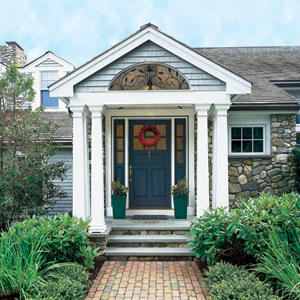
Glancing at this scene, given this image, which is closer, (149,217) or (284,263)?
(284,263)

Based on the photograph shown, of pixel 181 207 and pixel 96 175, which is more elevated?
pixel 96 175

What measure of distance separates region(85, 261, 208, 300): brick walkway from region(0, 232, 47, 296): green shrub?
775mm

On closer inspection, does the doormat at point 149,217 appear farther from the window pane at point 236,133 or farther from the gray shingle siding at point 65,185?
the gray shingle siding at point 65,185

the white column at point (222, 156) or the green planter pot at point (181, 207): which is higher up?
the white column at point (222, 156)

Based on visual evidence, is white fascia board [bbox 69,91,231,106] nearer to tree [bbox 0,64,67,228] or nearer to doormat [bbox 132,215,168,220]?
tree [bbox 0,64,67,228]

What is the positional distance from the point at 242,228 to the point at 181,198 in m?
2.13

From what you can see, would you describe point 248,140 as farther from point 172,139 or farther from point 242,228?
point 242,228

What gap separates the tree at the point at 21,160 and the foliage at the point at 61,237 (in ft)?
→ 5.84

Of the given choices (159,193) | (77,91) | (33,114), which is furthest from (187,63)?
(33,114)

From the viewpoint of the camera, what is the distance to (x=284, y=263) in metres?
3.58

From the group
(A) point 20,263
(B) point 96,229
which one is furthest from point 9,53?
(A) point 20,263

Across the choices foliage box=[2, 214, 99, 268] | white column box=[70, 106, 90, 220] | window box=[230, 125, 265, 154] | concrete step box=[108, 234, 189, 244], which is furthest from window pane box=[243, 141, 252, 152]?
foliage box=[2, 214, 99, 268]

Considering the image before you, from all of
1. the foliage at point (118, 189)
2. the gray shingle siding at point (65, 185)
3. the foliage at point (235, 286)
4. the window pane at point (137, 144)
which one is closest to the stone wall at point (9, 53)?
the gray shingle siding at point (65, 185)

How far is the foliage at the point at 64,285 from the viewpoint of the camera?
10.8ft
